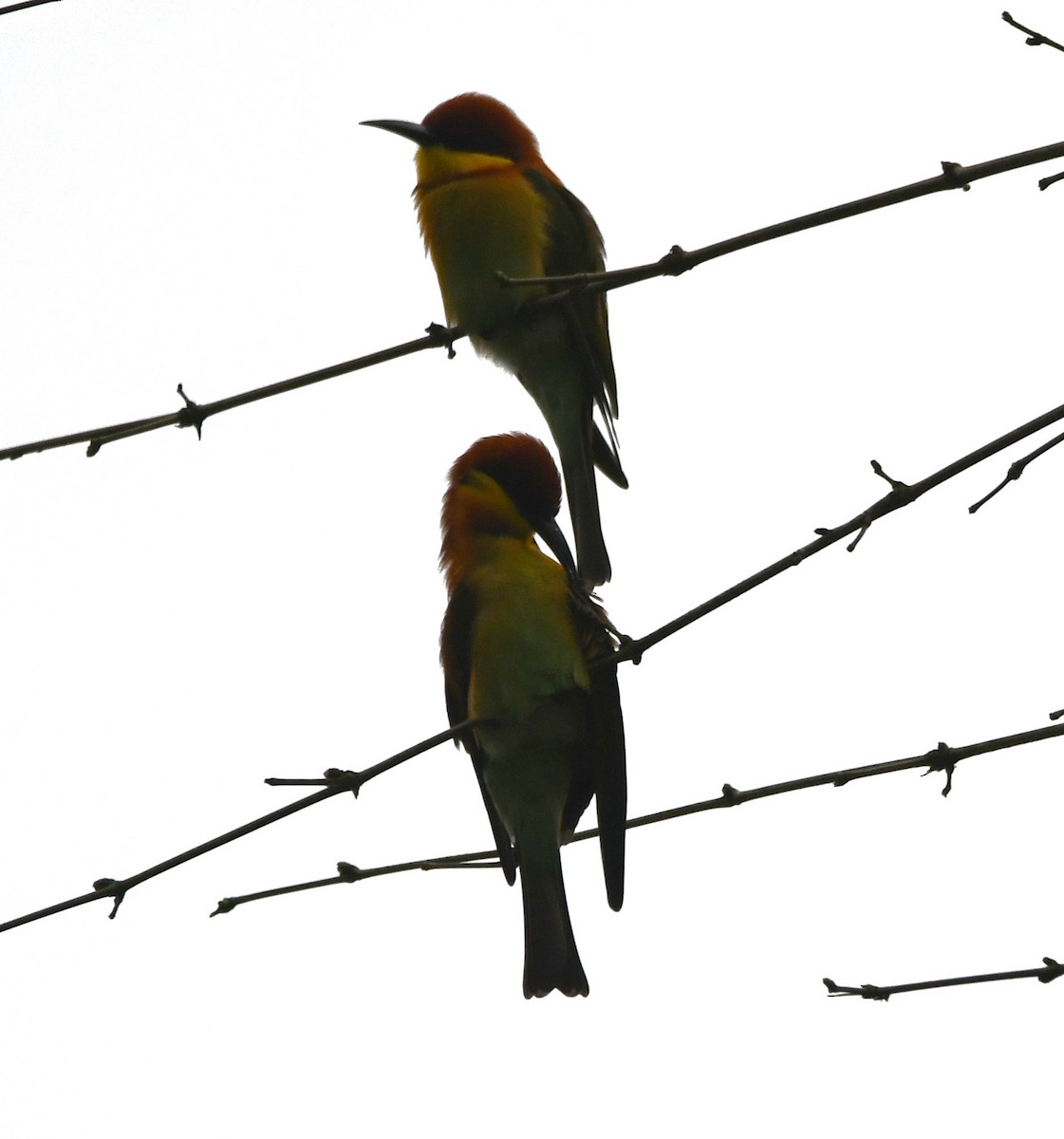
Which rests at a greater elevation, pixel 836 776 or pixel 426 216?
pixel 426 216

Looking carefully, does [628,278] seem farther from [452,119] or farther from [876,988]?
[452,119]

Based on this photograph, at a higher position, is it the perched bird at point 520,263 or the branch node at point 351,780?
the perched bird at point 520,263

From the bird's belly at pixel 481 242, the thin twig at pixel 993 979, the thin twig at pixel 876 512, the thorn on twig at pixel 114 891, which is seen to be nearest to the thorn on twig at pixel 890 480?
the thin twig at pixel 876 512

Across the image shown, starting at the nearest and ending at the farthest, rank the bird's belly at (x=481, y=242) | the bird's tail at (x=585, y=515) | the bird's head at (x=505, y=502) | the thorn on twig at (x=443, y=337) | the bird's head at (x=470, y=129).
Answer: the thorn on twig at (x=443, y=337)
the bird's head at (x=505, y=502)
the bird's tail at (x=585, y=515)
the bird's belly at (x=481, y=242)
the bird's head at (x=470, y=129)

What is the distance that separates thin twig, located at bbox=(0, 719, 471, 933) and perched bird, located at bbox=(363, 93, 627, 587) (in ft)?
5.45

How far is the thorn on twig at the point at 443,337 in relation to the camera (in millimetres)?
3270

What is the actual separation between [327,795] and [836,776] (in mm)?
718

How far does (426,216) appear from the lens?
421 cm

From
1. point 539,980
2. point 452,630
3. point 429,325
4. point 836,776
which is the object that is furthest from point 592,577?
point 836,776

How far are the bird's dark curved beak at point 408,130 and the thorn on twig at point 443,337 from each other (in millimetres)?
882

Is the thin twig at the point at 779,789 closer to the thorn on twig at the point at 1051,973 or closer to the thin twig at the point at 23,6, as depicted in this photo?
the thorn on twig at the point at 1051,973

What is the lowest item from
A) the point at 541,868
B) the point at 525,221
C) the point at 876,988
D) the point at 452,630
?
the point at 876,988

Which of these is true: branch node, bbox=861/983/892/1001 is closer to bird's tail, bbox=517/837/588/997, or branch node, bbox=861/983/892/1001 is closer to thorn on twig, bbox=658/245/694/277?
thorn on twig, bbox=658/245/694/277

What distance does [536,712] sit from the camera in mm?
3361
